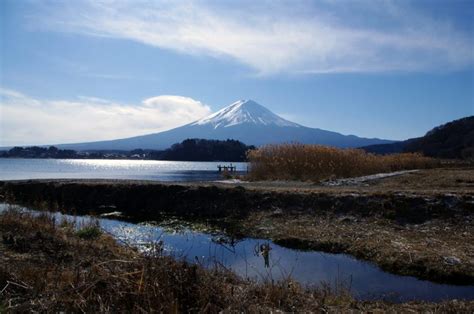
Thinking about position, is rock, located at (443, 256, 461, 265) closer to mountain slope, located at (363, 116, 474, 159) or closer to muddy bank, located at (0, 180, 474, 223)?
muddy bank, located at (0, 180, 474, 223)

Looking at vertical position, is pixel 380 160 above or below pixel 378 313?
Result: above

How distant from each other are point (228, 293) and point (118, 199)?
1517 centimetres

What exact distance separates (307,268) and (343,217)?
4.16 metres

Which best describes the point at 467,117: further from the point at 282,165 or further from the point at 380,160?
the point at 282,165

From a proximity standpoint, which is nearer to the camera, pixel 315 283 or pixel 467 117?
pixel 315 283

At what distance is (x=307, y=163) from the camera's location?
22.9 meters

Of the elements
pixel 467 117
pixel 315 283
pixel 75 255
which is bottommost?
pixel 315 283

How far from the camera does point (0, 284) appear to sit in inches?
203

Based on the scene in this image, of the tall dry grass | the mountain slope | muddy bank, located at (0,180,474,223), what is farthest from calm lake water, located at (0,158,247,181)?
the mountain slope

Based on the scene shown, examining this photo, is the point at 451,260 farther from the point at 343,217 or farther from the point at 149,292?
Result: the point at 149,292

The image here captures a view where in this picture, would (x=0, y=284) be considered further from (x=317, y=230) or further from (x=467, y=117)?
(x=467, y=117)

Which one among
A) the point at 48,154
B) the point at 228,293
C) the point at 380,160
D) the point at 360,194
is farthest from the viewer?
the point at 48,154

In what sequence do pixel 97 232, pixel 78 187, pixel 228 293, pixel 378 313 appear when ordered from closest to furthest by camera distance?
pixel 228 293, pixel 378 313, pixel 97 232, pixel 78 187

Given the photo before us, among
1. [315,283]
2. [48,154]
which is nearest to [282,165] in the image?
[315,283]
